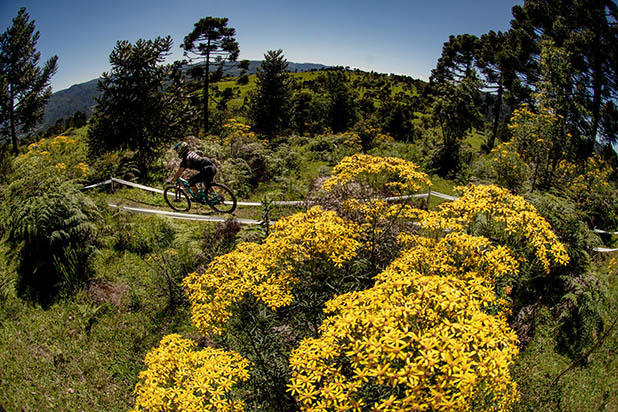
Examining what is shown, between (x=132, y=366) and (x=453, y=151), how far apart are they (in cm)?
1832

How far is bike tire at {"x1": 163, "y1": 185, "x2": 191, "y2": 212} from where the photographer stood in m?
10.8

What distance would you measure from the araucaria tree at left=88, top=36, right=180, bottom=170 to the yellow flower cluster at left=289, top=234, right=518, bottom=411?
668 inches

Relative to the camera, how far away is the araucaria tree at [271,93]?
2359 cm

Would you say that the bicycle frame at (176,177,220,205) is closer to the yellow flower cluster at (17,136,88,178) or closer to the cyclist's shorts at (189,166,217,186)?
the cyclist's shorts at (189,166,217,186)

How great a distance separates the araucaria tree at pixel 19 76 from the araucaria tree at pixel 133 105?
3.00 metres

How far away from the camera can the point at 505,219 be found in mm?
3943

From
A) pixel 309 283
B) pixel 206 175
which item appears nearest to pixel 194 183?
pixel 206 175

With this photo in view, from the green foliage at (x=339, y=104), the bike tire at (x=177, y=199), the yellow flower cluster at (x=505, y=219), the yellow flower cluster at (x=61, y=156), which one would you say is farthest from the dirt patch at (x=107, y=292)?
the green foliage at (x=339, y=104)

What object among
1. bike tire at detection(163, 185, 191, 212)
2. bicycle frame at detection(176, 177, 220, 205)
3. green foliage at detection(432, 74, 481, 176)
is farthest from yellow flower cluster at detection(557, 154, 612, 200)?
bike tire at detection(163, 185, 191, 212)

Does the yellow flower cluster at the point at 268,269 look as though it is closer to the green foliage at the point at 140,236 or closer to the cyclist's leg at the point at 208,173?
the green foliage at the point at 140,236

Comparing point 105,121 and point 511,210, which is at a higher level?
point 105,121

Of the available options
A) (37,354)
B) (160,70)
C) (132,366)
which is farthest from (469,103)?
(37,354)

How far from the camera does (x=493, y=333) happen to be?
217 centimetres

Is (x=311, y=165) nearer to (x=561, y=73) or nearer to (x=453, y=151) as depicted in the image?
(x=453, y=151)
